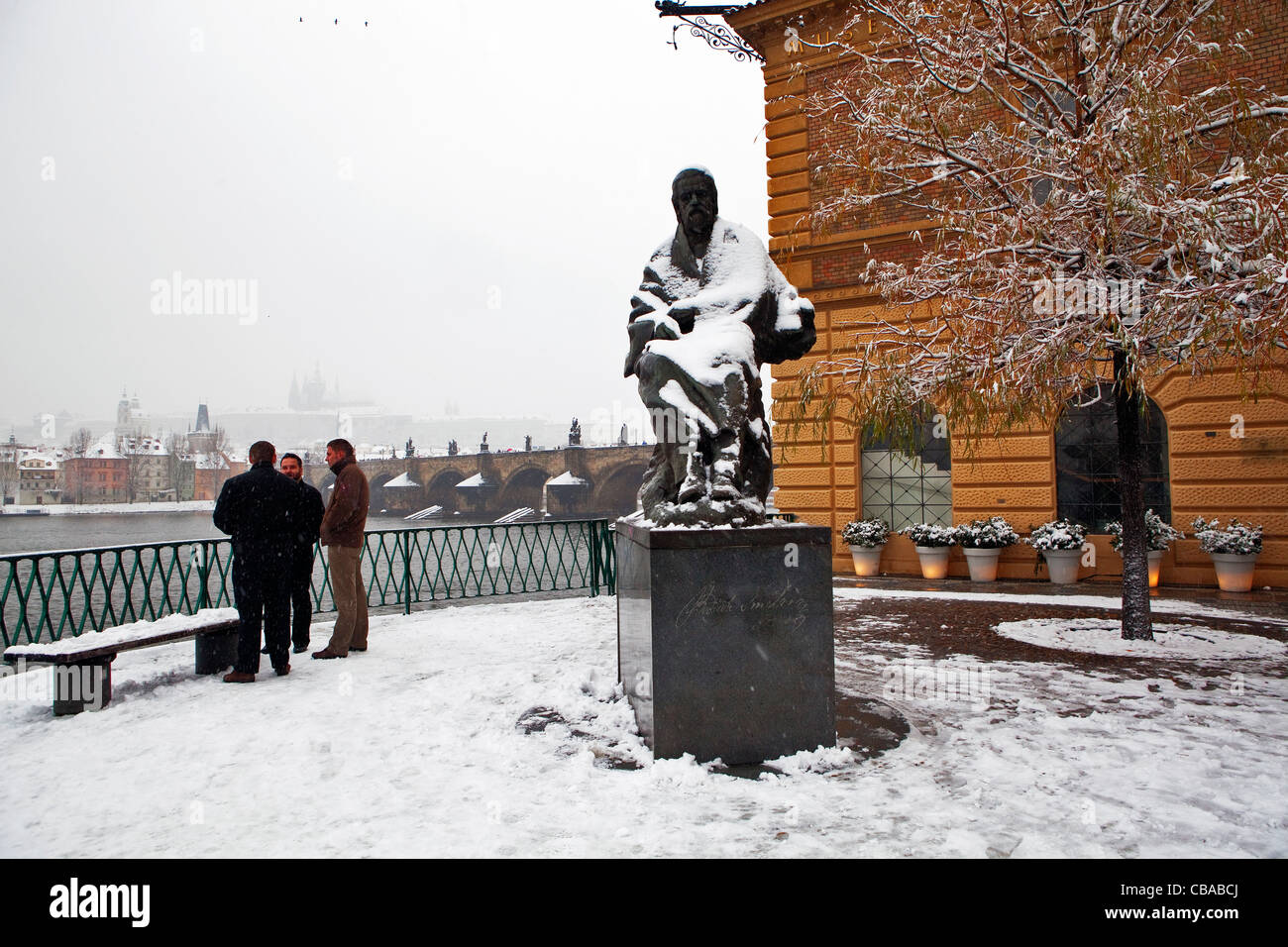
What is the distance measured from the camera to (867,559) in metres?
13.4

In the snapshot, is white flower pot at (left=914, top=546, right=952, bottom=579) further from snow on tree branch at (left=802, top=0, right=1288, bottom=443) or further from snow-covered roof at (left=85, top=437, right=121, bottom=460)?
snow-covered roof at (left=85, top=437, right=121, bottom=460)

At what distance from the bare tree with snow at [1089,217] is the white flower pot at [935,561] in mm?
5107

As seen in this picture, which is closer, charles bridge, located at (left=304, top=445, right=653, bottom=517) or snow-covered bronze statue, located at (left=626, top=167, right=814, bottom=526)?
snow-covered bronze statue, located at (left=626, top=167, right=814, bottom=526)

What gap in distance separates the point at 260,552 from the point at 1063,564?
1109 centimetres

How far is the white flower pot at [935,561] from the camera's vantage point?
1266 centimetres

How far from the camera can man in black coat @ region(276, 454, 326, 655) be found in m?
6.67

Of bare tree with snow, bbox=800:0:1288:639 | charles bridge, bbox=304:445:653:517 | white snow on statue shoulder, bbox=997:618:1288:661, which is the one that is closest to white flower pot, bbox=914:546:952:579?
white snow on statue shoulder, bbox=997:618:1288:661

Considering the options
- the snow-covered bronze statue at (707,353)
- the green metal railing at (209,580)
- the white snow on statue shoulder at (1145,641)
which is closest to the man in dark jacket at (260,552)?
the green metal railing at (209,580)

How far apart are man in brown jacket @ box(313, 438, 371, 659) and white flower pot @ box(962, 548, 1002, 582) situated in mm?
9438

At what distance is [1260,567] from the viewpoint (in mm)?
10695

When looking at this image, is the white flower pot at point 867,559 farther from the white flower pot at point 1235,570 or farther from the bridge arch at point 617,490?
the bridge arch at point 617,490

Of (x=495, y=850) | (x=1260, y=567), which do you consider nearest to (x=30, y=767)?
(x=495, y=850)

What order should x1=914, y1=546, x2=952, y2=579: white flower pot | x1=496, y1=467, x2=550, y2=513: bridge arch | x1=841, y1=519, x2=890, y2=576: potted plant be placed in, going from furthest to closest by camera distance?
1. x1=496, y1=467, x2=550, y2=513: bridge arch
2. x1=841, y1=519, x2=890, y2=576: potted plant
3. x1=914, y1=546, x2=952, y2=579: white flower pot
